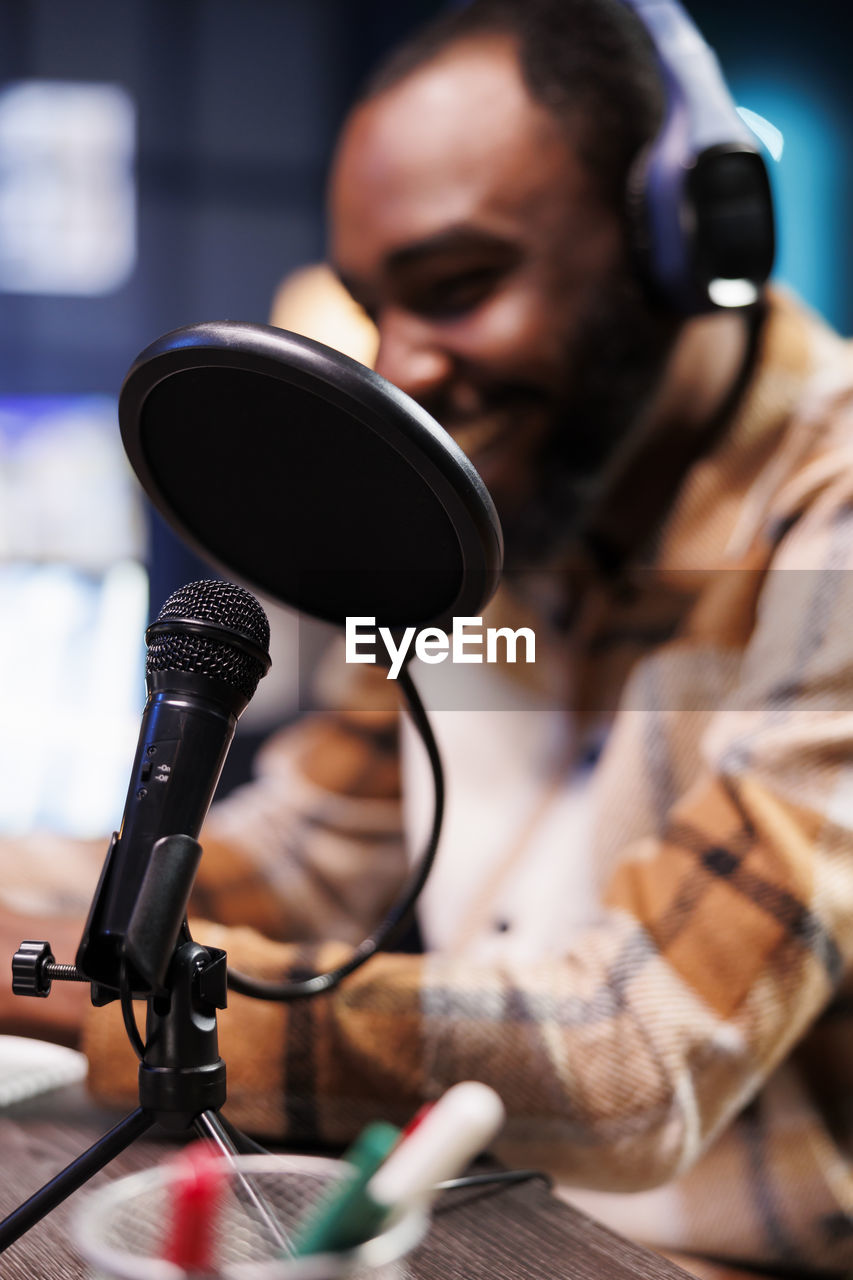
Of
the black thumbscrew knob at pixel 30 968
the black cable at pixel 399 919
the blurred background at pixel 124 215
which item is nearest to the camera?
the black thumbscrew knob at pixel 30 968

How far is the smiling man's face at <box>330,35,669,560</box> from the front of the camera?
2.70 ft

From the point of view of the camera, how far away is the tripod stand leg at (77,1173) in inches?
14.6

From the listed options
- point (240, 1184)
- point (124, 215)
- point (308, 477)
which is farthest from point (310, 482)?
point (124, 215)

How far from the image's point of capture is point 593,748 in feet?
3.01

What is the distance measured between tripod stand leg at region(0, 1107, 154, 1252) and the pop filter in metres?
0.21

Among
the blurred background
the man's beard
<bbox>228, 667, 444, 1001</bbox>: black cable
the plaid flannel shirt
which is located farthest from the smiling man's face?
the blurred background

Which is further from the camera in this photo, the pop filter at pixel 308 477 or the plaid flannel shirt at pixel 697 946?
the plaid flannel shirt at pixel 697 946

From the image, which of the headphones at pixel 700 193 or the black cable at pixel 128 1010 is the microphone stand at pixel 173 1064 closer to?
the black cable at pixel 128 1010

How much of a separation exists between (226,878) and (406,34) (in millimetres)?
1246

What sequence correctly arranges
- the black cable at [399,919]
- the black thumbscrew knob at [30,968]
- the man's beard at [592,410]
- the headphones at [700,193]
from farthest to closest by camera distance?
the man's beard at [592,410]
the headphones at [700,193]
the black cable at [399,919]
the black thumbscrew knob at [30,968]

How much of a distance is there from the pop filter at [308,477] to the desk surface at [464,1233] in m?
0.26

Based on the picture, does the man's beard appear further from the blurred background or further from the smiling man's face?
the blurred background

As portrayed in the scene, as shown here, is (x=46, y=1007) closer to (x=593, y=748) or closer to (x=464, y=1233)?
(x=464, y=1233)

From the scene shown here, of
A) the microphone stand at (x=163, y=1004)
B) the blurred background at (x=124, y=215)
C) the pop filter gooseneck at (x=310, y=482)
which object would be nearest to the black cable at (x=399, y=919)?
the pop filter gooseneck at (x=310, y=482)
